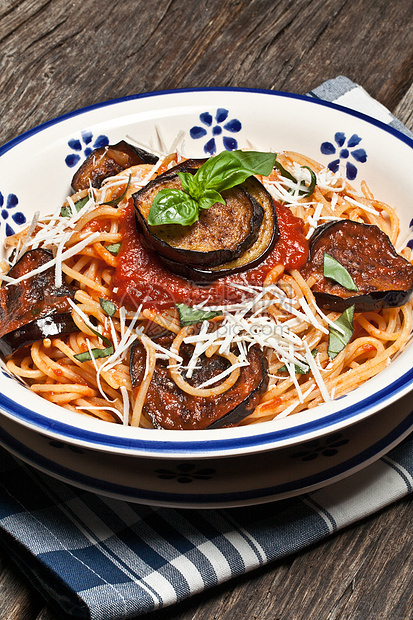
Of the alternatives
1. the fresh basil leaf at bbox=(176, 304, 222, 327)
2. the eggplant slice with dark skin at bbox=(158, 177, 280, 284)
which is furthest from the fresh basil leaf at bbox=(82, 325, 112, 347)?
the eggplant slice with dark skin at bbox=(158, 177, 280, 284)

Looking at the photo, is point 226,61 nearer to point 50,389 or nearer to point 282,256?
point 282,256

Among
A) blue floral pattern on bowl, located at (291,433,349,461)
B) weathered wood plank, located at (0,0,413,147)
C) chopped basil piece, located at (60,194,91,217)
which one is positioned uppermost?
weathered wood plank, located at (0,0,413,147)

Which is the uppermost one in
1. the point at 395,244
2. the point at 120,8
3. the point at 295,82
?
the point at 120,8

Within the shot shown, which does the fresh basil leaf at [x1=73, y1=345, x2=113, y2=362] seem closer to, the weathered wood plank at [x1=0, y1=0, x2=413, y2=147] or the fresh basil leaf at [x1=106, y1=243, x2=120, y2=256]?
the fresh basil leaf at [x1=106, y1=243, x2=120, y2=256]

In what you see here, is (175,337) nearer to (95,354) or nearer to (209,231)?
(95,354)

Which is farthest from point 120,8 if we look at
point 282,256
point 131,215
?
point 282,256

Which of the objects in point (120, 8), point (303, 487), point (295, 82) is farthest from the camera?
point (120, 8)

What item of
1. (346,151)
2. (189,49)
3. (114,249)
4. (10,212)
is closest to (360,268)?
(346,151)

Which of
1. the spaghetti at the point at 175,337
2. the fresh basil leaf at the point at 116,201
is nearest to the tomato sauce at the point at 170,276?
the spaghetti at the point at 175,337
